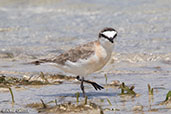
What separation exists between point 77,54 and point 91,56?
293 millimetres

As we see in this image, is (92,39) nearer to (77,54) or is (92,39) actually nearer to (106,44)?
(77,54)

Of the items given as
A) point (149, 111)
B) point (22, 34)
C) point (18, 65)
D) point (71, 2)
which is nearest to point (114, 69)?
point (18, 65)

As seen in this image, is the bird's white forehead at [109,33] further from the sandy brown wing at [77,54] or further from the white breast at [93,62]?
the sandy brown wing at [77,54]

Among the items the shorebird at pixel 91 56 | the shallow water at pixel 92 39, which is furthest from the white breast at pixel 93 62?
the shallow water at pixel 92 39

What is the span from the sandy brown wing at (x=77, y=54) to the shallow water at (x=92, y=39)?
19.3 inches

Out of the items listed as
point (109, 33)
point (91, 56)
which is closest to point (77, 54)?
point (91, 56)

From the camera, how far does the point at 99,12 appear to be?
54.3 ft

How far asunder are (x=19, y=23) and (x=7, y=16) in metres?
1.78

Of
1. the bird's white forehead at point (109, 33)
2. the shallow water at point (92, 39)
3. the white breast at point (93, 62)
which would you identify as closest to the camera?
the bird's white forehead at point (109, 33)

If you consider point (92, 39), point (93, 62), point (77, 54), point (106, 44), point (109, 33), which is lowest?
point (93, 62)

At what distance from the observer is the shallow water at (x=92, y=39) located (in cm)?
714

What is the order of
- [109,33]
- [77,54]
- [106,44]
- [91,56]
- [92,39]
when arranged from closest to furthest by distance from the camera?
[109,33]
[106,44]
[91,56]
[77,54]
[92,39]

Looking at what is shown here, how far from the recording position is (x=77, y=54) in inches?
275

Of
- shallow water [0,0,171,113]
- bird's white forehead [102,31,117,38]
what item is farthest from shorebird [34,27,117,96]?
shallow water [0,0,171,113]
